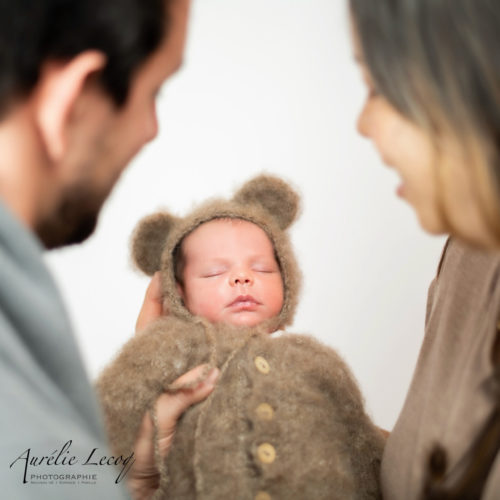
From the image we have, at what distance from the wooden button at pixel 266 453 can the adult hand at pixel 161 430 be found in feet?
0.44

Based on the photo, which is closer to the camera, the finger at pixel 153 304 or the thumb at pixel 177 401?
the thumb at pixel 177 401

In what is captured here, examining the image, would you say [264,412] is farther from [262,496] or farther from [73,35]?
[73,35]

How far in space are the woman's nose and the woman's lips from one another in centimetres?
3

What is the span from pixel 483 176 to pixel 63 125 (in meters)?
0.39

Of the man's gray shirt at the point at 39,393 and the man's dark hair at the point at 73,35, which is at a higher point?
the man's dark hair at the point at 73,35

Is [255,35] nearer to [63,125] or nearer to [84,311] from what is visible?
[84,311]

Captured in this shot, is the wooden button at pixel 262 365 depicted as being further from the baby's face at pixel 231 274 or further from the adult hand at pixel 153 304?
the adult hand at pixel 153 304

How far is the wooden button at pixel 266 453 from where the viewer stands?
94 cm

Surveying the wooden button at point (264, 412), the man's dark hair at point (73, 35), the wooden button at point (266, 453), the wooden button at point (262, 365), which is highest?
the man's dark hair at point (73, 35)

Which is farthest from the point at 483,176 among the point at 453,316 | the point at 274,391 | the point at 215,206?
the point at 215,206

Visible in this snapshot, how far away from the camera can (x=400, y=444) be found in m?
0.83

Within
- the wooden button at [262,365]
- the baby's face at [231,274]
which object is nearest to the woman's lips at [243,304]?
the baby's face at [231,274]

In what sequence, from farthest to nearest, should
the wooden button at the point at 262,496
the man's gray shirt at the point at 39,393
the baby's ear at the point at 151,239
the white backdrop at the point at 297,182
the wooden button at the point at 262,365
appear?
the white backdrop at the point at 297,182
the baby's ear at the point at 151,239
the wooden button at the point at 262,365
the wooden button at the point at 262,496
the man's gray shirt at the point at 39,393

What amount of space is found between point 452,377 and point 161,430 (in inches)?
19.2
